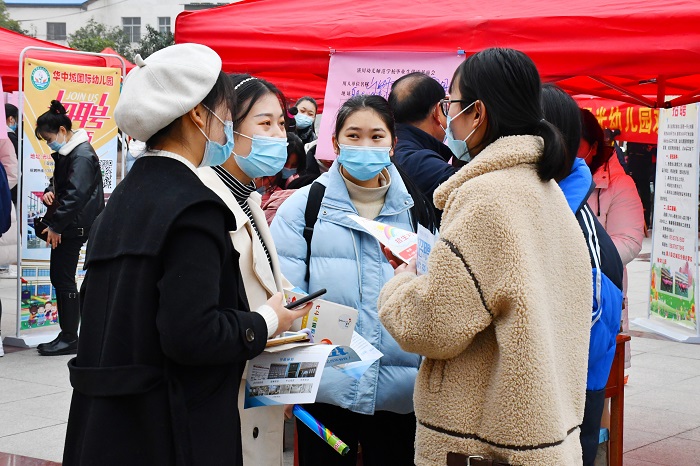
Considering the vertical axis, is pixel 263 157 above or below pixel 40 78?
below

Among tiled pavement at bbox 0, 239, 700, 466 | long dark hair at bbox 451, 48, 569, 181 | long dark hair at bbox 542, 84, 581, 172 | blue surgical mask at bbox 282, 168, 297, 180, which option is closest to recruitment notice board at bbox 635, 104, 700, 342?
tiled pavement at bbox 0, 239, 700, 466

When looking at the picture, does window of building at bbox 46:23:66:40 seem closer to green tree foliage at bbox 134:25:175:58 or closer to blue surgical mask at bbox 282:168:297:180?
green tree foliage at bbox 134:25:175:58

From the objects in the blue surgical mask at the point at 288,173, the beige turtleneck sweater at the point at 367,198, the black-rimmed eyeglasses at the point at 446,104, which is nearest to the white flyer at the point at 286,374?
the black-rimmed eyeglasses at the point at 446,104

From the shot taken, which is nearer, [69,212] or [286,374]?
[286,374]

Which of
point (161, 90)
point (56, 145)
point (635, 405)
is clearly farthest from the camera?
point (56, 145)

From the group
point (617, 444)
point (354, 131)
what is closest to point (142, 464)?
point (354, 131)

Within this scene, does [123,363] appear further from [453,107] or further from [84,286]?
[453,107]

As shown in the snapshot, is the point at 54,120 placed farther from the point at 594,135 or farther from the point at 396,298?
the point at 396,298

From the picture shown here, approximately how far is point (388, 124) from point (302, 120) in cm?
493

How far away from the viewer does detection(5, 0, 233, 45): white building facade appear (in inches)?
2354

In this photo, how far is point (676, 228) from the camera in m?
9.05

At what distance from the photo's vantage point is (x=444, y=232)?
2.21 meters

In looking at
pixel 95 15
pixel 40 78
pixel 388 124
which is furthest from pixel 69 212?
pixel 95 15

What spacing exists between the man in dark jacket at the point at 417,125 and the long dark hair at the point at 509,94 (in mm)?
1482
